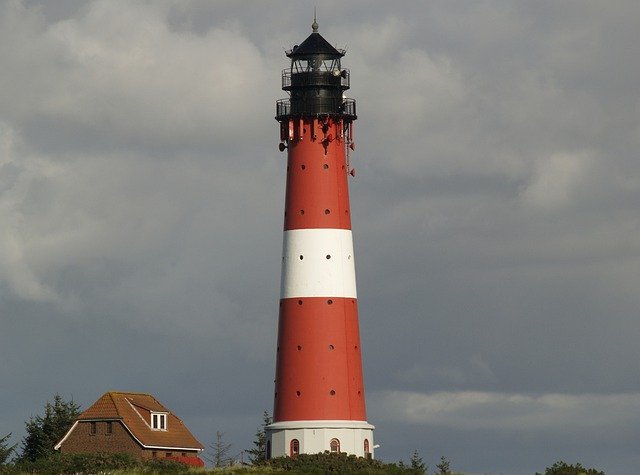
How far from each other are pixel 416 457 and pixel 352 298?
→ 3518 centimetres

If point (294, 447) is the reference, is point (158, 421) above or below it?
above

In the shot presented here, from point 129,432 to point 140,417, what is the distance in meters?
2.26

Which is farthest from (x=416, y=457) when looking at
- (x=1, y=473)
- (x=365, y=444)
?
(x=1, y=473)

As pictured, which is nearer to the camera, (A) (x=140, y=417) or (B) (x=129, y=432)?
(B) (x=129, y=432)

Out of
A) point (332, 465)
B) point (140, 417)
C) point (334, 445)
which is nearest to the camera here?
point (332, 465)

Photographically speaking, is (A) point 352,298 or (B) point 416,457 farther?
(B) point 416,457

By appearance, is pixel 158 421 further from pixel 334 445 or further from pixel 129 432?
pixel 334 445

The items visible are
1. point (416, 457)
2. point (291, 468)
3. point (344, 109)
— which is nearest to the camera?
point (291, 468)

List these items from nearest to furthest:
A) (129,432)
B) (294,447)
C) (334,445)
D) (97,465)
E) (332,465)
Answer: (332,465) < (334,445) < (294,447) < (97,465) < (129,432)

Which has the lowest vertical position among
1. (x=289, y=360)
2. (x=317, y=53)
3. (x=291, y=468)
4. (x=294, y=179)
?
(x=291, y=468)

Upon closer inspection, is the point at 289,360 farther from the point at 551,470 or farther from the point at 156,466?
the point at 551,470

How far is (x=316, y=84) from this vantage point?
8631 centimetres

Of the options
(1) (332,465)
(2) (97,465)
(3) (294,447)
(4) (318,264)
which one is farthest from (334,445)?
(2) (97,465)

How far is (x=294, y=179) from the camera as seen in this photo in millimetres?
85250
